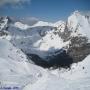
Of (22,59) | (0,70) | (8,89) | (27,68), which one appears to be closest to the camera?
(8,89)

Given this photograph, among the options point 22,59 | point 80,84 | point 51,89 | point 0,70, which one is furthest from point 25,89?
point 22,59

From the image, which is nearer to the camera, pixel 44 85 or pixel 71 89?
pixel 71 89

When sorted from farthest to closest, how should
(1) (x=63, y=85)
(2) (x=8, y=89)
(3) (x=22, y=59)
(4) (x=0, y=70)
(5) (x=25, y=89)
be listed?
(3) (x=22, y=59) → (4) (x=0, y=70) → (2) (x=8, y=89) → (5) (x=25, y=89) → (1) (x=63, y=85)

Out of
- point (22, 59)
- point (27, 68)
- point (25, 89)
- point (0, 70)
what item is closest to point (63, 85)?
point (25, 89)

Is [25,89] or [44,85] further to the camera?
[25,89]

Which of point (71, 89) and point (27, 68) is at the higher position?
point (27, 68)

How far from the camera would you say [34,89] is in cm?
4628

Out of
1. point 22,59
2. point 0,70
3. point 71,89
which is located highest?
point 22,59

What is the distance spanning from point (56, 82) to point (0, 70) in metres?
78.2

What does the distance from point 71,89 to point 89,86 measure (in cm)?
333

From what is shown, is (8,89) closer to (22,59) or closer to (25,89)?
(25,89)

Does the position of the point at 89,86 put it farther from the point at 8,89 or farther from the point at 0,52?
the point at 0,52

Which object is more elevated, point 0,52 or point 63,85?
point 0,52

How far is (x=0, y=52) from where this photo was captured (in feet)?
653
